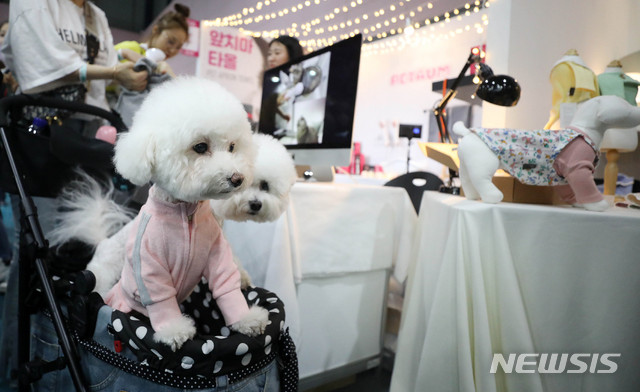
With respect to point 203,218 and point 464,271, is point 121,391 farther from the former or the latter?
point 464,271

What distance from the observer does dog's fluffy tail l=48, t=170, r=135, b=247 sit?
3.54 feet

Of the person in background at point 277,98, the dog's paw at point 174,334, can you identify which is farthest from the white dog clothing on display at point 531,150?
the person in background at point 277,98

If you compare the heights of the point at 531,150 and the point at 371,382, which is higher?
the point at 531,150

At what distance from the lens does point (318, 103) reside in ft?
5.00

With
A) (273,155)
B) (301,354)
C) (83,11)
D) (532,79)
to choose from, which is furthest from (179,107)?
(532,79)

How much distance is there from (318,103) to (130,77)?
67 cm

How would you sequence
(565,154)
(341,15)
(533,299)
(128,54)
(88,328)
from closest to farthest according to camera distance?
(88,328)
(533,299)
(565,154)
(341,15)
(128,54)

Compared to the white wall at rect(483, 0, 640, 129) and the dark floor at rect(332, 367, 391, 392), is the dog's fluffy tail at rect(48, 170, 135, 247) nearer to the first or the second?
the dark floor at rect(332, 367, 391, 392)

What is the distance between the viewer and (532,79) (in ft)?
5.86

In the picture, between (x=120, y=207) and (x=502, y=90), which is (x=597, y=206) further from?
(x=120, y=207)

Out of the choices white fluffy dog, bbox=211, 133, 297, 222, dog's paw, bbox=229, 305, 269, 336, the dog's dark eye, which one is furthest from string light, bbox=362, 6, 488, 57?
dog's paw, bbox=229, 305, 269, 336

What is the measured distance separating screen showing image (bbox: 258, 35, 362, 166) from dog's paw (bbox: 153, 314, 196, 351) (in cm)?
84

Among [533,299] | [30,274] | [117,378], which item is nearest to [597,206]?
[533,299]

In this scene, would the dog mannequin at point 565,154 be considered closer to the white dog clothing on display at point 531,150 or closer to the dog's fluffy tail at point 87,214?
the white dog clothing on display at point 531,150
